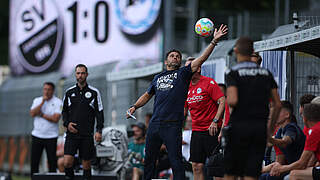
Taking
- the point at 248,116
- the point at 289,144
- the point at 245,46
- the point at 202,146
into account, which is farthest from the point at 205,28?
the point at 248,116

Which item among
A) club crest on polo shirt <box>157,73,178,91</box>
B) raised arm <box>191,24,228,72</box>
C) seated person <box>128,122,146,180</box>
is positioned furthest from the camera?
seated person <box>128,122,146,180</box>

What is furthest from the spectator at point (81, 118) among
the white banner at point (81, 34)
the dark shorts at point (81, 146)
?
the white banner at point (81, 34)

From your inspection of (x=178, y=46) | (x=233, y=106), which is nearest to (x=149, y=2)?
(x=178, y=46)

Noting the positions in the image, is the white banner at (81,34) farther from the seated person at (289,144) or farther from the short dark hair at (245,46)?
the short dark hair at (245,46)

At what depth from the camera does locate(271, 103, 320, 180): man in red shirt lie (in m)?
8.02

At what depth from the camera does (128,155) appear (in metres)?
14.2

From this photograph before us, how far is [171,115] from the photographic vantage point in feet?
32.0

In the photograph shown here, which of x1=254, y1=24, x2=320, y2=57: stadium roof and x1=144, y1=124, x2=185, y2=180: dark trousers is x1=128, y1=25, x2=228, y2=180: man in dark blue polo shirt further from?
x1=254, y1=24, x2=320, y2=57: stadium roof

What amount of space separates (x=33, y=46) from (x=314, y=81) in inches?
663

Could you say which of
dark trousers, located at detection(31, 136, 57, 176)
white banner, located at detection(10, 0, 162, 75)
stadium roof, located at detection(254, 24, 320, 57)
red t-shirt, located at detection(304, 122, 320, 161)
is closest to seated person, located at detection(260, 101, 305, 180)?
red t-shirt, located at detection(304, 122, 320, 161)

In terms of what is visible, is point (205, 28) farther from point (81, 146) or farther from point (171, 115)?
point (81, 146)

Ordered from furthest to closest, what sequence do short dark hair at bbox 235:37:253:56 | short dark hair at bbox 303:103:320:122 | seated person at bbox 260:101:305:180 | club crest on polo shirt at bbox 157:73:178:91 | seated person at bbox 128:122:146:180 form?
seated person at bbox 128:122:146:180 → club crest on polo shirt at bbox 157:73:178:91 → seated person at bbox 260:101:305:180 → short dark hair at bbox 303:103:320:122 → short dark hair at bbox 235:37:253:56

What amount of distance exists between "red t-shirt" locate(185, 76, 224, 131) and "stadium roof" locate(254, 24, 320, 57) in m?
1.07

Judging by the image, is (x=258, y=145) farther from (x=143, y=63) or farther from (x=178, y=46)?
(x=178, y=46)
